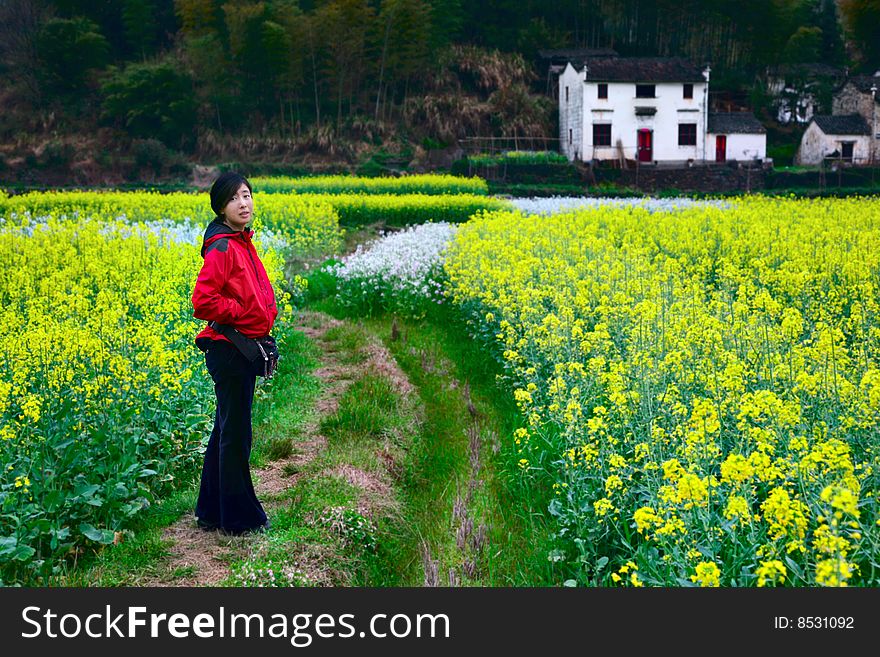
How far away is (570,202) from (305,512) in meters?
20.8

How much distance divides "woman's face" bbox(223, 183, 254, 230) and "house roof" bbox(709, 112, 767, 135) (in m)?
45.8

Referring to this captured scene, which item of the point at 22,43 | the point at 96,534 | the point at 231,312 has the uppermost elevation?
the point at 22,43

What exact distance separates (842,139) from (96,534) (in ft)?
162

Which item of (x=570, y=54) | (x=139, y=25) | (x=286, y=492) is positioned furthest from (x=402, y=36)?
(x=286, y=492)

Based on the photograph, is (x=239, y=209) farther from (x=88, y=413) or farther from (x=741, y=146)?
(x=741, y=146)

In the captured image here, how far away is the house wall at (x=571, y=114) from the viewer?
47.0 metres

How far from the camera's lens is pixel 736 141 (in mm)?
46812

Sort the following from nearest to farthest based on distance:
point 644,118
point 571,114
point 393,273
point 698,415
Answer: point 698,415 → point 393,273 → point 644,118 → point 571,114

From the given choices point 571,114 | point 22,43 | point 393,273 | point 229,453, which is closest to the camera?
point 229,453

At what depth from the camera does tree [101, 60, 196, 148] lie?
49.1 m

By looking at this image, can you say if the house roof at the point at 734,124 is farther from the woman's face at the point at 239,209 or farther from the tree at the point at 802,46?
the woman's face at the point at 239,209

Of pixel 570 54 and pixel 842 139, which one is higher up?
pixel 570 54
